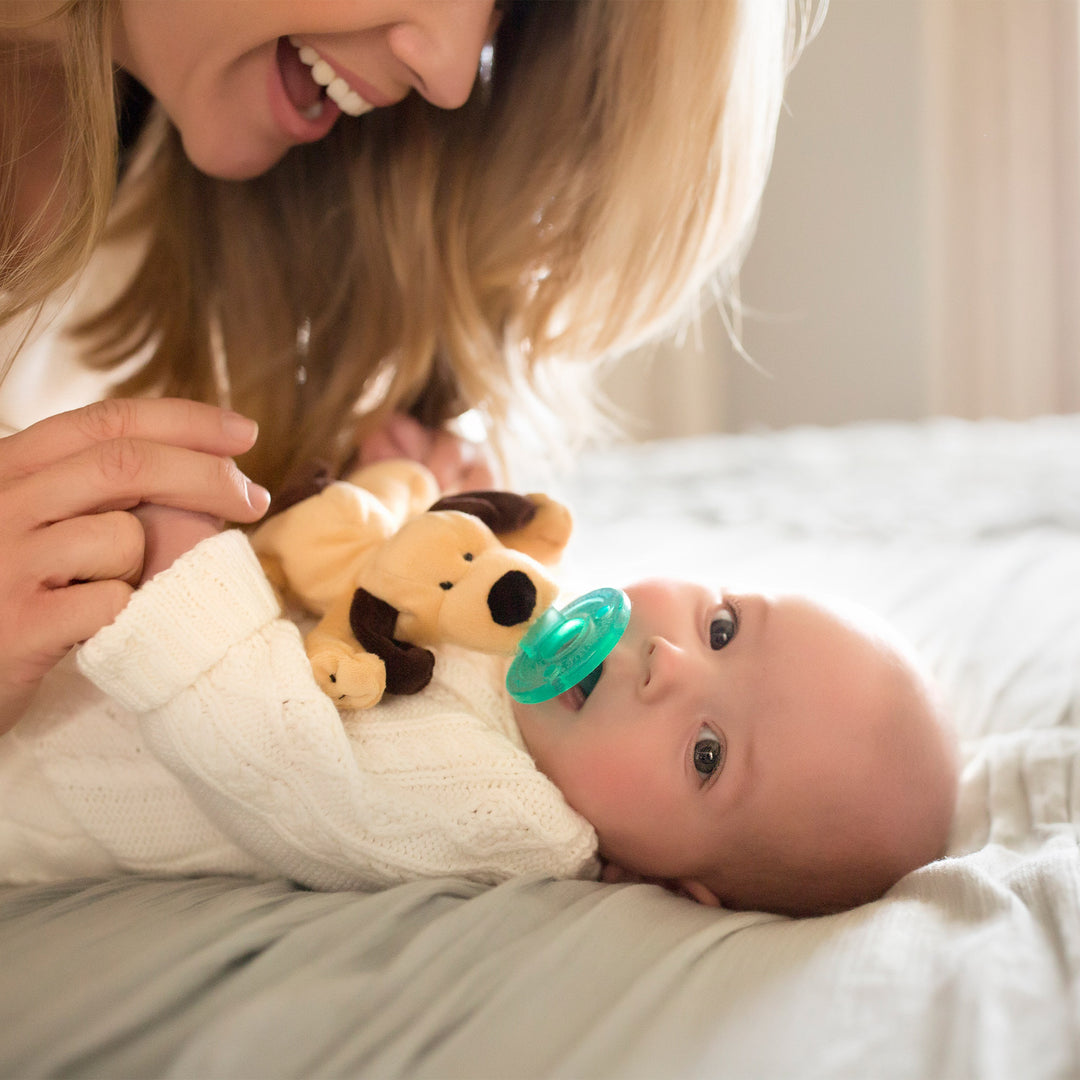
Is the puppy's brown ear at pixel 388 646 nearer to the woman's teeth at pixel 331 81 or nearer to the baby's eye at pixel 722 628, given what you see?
the baby's eye at pixel 722 628

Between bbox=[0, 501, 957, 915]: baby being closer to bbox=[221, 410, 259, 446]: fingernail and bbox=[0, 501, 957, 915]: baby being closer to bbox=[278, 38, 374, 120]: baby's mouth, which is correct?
bbox=[221, 410, 259, 446]: fingernail

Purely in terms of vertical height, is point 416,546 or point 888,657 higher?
point 416,546

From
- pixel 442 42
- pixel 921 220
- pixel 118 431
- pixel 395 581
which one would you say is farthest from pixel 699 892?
pixel 921 220

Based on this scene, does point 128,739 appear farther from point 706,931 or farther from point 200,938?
point 706,931

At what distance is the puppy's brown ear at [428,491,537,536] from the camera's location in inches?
34.6

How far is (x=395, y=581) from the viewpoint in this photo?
2.59 feet

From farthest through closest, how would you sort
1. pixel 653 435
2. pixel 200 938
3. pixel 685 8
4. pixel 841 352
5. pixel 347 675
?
pixel 653 435
pixel 841 352
pixel 685 8
pixel 347 675
pixel 200 938

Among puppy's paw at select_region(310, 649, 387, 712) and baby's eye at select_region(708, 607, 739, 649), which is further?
baby's eye at select_region(708, 607, 739, 649)

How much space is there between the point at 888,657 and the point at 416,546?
1.29 feet

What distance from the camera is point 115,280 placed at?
1.40m

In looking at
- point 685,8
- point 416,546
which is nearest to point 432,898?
point 416,546

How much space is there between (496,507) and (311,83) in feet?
1.80

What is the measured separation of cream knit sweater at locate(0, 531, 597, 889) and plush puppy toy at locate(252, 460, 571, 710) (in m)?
0.04

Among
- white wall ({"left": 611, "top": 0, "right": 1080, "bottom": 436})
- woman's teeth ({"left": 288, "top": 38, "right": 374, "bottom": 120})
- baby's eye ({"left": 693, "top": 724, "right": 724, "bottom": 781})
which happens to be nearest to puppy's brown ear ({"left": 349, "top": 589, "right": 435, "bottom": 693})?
baby's eye ({"left": 693, "top": 724, "right": 724, "bottom": 781})
